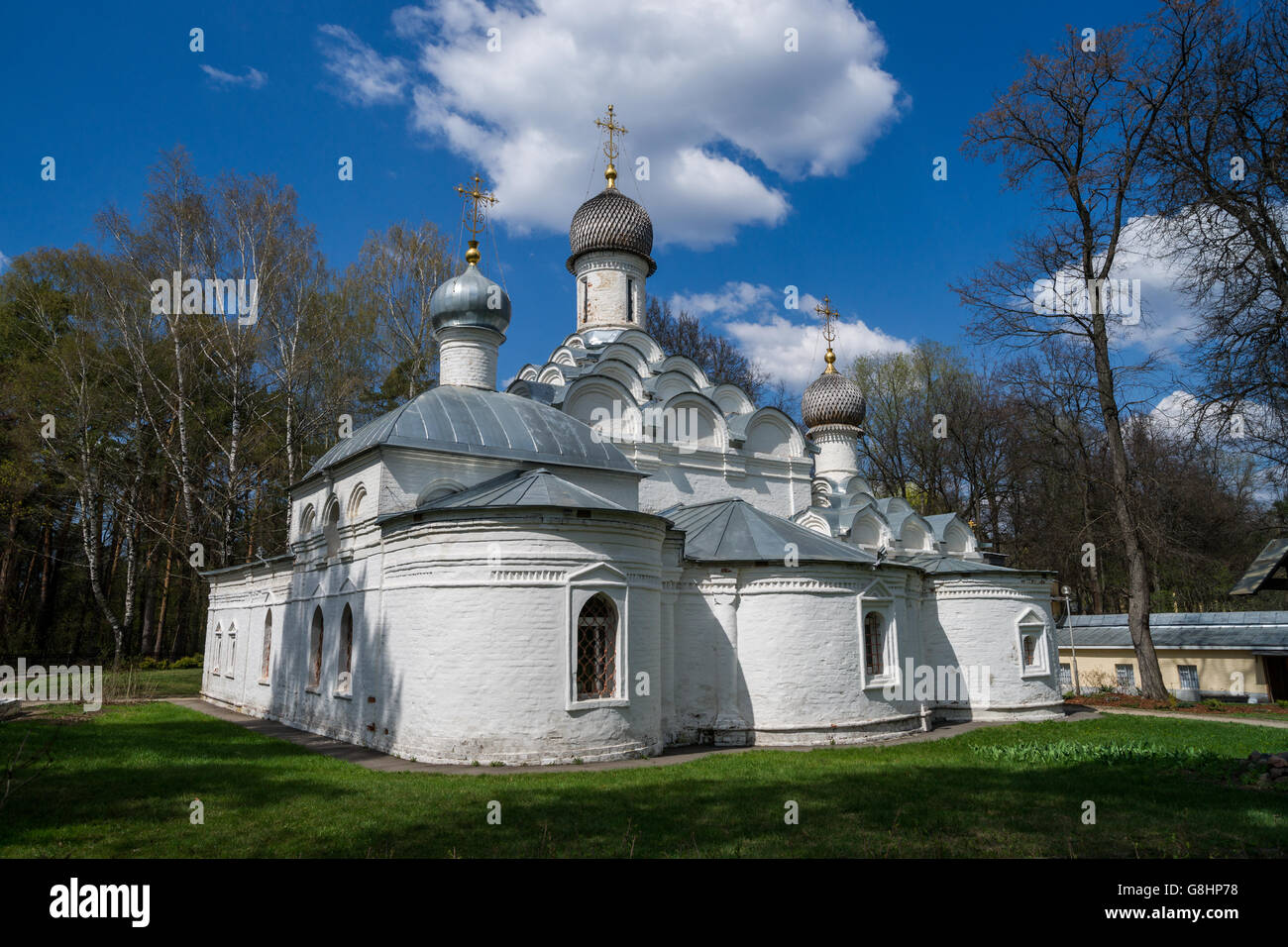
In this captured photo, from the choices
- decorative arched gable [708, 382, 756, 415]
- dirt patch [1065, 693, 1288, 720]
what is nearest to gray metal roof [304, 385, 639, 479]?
decorative arched gable [708, 382, 756, 415]

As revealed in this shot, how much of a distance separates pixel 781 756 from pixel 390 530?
5834 millimetres

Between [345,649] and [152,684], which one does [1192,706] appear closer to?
[345,649]

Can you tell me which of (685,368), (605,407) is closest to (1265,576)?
(605,407)

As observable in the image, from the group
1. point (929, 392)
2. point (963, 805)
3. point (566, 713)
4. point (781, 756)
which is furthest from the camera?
point (929, 392)

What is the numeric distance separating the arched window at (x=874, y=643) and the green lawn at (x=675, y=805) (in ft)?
5.71

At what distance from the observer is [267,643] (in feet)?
52.3

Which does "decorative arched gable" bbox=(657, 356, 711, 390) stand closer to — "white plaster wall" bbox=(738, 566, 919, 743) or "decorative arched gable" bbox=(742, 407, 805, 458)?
"decorative arched gable" bbox=(742, 407, 805, 458)

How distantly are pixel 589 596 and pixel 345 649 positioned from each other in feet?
14.4

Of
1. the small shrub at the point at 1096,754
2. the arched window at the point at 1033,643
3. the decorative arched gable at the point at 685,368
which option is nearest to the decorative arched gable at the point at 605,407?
the decorative arched gable at the point at 685,368

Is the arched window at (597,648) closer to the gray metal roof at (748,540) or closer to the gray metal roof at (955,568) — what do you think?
the gray metal roof at (748,540)

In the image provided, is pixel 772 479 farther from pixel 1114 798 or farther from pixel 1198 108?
pixel 1114 798

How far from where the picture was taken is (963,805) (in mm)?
7312

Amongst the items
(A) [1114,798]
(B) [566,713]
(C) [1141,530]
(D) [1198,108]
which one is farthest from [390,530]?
(C) [1141,530]

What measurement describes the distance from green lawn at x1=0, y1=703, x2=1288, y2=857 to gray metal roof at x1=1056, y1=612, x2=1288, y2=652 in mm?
9809
